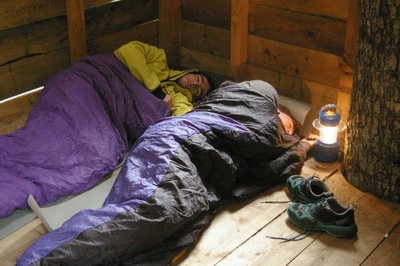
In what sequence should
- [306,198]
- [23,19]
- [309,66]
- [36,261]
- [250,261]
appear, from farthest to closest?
[309,66], [23,19], [306,198], [250,261], [36,261]

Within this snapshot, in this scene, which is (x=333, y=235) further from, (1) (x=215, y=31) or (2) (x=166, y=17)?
(2) (x=166, y=17)

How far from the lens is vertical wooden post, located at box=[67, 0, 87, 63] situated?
282cm

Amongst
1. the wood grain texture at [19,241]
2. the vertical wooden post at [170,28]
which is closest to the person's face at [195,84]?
the vertical wooden post at [170,28]

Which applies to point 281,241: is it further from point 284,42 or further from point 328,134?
point 284,42

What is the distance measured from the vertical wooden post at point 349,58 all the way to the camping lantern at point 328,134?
5 centimetres

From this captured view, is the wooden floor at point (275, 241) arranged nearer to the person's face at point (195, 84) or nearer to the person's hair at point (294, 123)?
the person's hair at point (294, 123)

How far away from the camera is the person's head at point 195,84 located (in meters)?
3.06

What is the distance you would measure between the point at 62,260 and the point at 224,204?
828 mm

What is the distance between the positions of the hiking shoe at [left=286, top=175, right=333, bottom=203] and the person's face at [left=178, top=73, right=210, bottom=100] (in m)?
0.88

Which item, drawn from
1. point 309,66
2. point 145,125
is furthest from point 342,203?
point 145,125

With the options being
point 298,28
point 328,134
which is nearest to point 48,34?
point 298,28

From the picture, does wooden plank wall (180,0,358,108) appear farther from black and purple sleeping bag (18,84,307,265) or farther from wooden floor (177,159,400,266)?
wooden floor (177,159,400,266)

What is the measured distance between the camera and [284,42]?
2.93 meters

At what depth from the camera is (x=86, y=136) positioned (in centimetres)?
248
